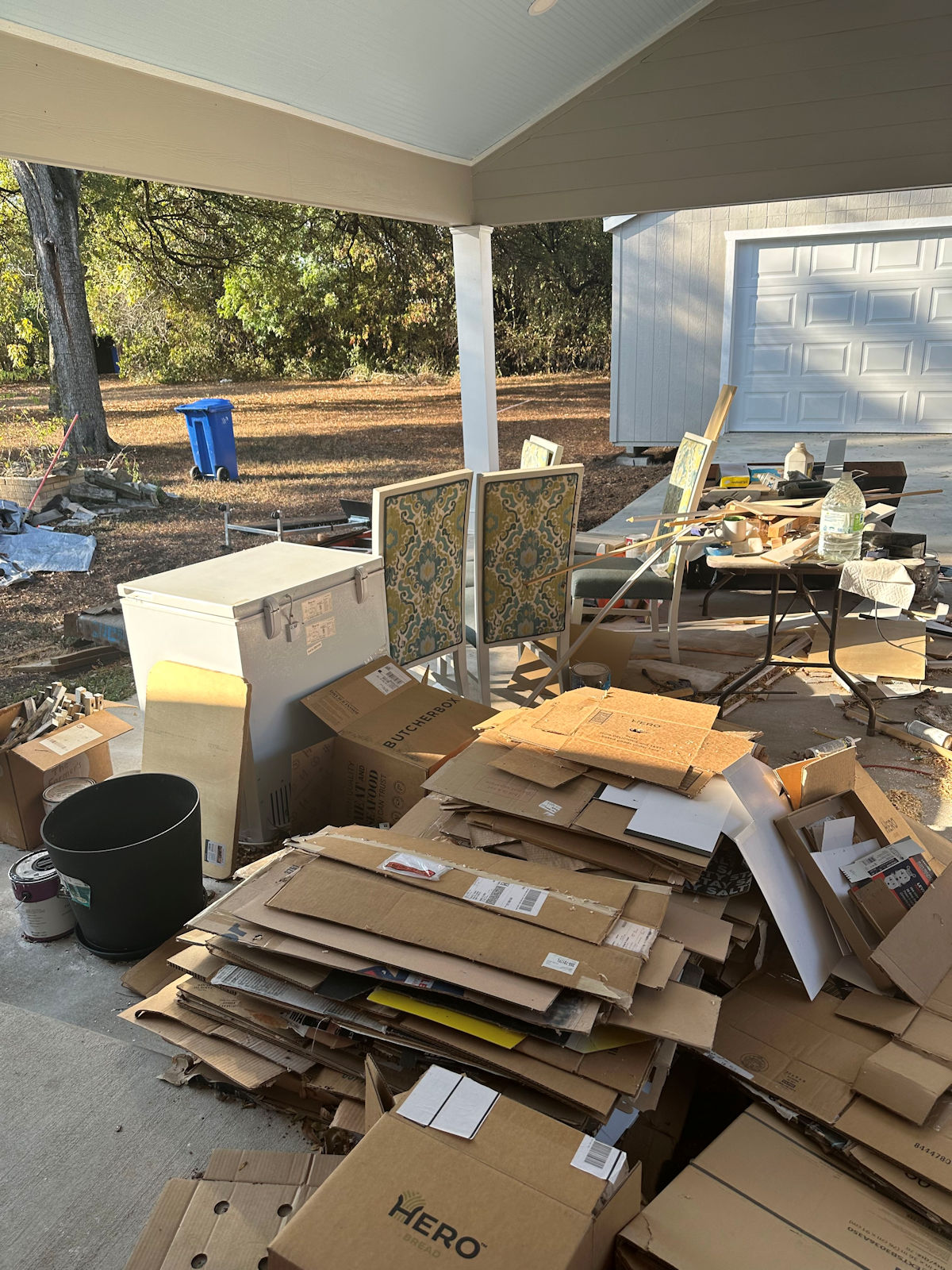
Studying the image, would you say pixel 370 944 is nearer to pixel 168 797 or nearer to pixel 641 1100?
pixel 641 1100

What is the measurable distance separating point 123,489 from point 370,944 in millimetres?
7039

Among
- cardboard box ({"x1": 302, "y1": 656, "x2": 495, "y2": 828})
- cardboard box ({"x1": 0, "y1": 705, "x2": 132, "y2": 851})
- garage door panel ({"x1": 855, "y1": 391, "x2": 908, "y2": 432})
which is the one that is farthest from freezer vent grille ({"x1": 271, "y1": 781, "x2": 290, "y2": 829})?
garage door panel ({"x1": 855, "y1": 391, "x2": 908, "y2": 432})

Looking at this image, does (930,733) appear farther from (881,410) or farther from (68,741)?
(881,410)

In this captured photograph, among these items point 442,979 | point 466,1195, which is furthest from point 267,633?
point 466,1195

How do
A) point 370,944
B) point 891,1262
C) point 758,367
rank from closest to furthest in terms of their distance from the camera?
point 891,1262 < point 370,944 < point 758,367

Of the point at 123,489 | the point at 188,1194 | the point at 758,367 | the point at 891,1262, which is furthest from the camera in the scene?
the point at 758,367

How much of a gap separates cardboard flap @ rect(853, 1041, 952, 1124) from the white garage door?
868cm

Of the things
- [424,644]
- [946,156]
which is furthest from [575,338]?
[424,644]

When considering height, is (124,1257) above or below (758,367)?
below

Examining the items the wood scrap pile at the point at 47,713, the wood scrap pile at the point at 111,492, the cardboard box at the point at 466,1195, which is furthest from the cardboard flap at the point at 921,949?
the wood scrap pile at the point at 111,492

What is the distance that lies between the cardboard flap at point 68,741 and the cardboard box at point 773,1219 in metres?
2.03

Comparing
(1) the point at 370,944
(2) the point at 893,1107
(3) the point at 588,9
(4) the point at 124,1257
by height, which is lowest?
(4) the point at 124,1257

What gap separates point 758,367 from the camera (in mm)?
9469

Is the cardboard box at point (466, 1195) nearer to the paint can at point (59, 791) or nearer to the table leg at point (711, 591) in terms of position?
the paint can at point (59, 791)
